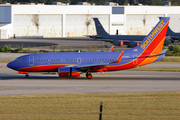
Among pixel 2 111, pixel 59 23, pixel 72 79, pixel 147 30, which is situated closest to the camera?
pixel 2 111

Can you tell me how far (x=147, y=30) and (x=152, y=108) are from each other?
10358 cm

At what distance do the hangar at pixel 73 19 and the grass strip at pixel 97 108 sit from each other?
282 feet

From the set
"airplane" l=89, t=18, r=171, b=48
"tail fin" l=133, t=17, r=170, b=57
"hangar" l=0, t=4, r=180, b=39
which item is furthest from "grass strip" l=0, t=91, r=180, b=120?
"hangar" l=0, t=4, r=180, b=39

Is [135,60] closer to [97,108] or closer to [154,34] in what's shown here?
[154,34]

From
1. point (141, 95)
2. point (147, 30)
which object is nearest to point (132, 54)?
point (141, 95)

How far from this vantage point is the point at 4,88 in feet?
89.7

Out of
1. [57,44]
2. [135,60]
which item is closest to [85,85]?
[135,60]

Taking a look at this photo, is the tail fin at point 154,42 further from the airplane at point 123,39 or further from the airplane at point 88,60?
the airplane at point 123,39

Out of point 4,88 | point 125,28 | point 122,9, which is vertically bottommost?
point 4,88

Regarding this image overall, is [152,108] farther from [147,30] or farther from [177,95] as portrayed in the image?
[147,30]

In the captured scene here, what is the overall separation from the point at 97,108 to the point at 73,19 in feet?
316

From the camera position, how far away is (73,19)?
112438mm

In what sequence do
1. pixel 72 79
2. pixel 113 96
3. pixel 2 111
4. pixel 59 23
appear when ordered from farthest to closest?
pixel 59 23, pixel 72 79, pixel 113 96, pixel 2 111

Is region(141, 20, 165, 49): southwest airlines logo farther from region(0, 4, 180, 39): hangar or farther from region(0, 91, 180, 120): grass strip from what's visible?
region(0, 4, 180, 39): hangar
